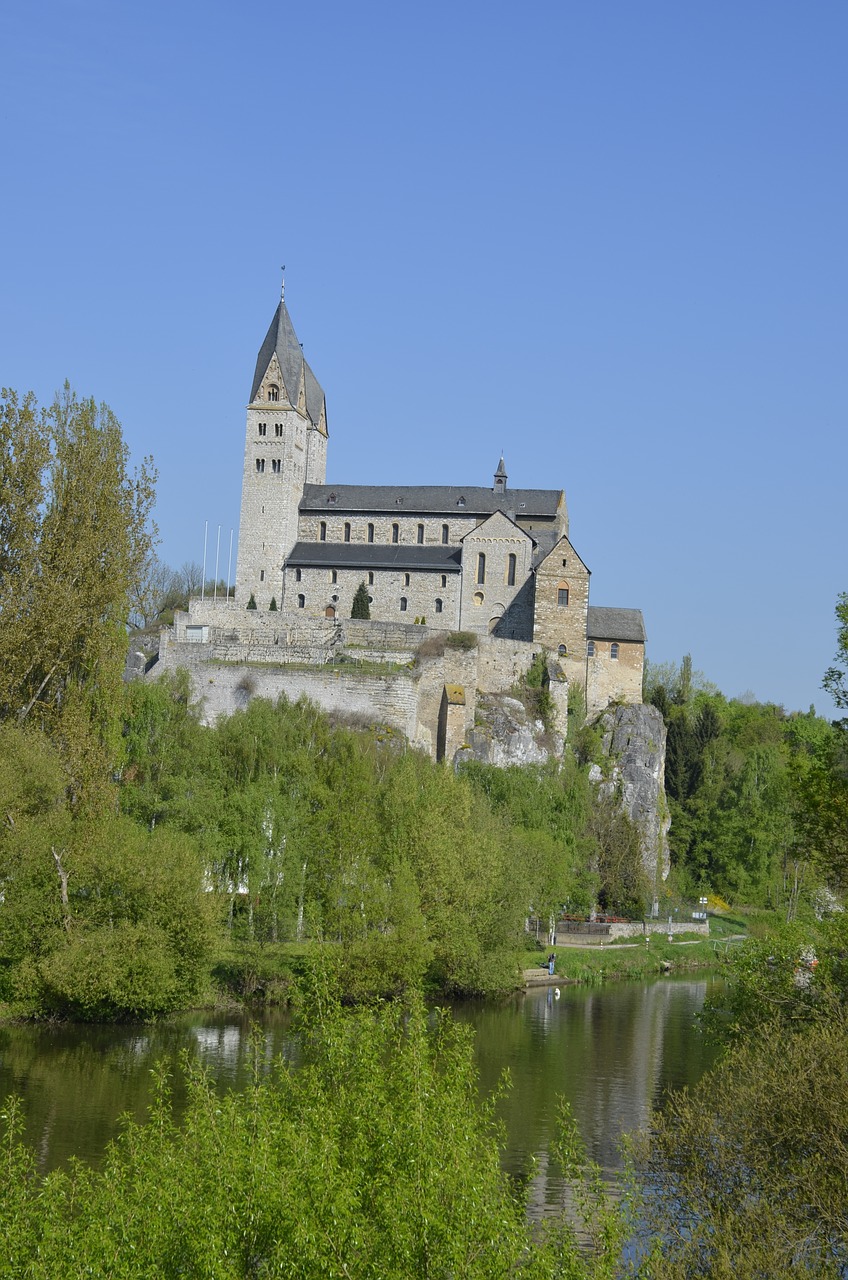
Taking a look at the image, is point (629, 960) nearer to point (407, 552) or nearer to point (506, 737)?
point (506, 737)

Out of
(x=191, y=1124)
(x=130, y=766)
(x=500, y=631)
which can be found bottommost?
(x=191, y=1124)

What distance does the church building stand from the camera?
61781mm

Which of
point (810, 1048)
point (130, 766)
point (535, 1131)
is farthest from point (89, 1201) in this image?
point (130, 766)

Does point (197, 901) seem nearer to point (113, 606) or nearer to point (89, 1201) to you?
point (113, 606)

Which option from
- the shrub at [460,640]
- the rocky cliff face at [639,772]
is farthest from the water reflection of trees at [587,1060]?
the shrub at [460,640]

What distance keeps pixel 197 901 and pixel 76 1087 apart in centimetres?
699

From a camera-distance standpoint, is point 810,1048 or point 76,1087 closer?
point 810,1048

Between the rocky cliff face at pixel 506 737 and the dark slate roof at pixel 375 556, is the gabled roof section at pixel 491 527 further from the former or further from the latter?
the rocky cliff face at pixel 506 737

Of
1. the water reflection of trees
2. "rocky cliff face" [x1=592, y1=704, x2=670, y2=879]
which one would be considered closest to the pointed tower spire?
"rocky cliff face" [x1=592, y1=704, x2=670, y2=879]

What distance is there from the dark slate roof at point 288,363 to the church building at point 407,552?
0.27ft

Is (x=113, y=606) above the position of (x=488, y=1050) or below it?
above

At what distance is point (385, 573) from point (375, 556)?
1.27 metres

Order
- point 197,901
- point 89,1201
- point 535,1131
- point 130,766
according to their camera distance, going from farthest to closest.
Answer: point 130,766
point 197,901
point 535,1131
point 89,1201

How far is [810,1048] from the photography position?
15.7m
